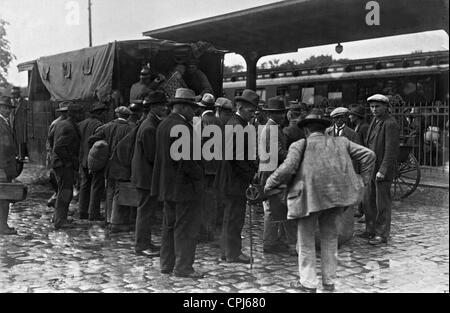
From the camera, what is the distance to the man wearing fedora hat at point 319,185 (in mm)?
4625

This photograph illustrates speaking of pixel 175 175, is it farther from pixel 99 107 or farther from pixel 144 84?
pixel 99 107

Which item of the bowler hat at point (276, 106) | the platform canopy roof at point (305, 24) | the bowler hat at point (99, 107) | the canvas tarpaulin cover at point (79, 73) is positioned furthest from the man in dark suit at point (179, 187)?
the platform canopy roof at point (305, 24)

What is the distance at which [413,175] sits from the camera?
35.7ft

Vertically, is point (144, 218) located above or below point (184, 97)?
below

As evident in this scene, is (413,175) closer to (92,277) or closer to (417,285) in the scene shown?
(417,285)

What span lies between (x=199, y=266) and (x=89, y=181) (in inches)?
144

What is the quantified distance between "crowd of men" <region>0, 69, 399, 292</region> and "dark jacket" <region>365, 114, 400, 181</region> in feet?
0.05

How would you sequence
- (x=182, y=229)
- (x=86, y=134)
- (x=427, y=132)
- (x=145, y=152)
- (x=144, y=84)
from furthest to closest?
(x=427, y=132)
(x=144, y=84)
(x=86, y=134)
(x=145, y=152)
(x=182, y=229)

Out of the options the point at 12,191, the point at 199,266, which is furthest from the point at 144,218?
the point at 12,191

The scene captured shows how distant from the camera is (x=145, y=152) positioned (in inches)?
239

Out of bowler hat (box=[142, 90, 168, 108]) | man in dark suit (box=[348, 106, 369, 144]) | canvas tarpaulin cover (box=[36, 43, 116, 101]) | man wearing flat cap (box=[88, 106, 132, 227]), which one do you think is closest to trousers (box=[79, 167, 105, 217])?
man wearing flat cap (box=[88, 106, 132, 227])

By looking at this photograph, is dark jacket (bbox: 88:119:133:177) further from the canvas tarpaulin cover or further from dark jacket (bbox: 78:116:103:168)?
the canvas tarpaulin cover

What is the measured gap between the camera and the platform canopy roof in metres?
9.42
